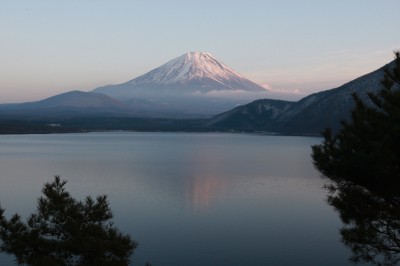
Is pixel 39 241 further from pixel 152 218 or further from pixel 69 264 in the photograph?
pixel 152 218

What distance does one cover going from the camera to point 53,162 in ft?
246

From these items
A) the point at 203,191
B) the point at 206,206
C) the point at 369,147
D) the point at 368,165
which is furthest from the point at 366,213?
the point at 203,191

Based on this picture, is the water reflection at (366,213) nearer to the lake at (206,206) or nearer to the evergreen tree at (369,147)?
the evergreen tree at (369,147)

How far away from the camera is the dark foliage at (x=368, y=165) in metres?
13.4

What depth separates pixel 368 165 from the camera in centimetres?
1332

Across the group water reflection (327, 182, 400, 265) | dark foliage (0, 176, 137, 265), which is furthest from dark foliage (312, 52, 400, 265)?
dark foliage (0, 176, 137, 265)

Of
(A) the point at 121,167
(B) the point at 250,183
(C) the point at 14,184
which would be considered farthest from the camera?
(A) the point at 121,167

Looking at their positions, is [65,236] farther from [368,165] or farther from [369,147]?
[369,147]

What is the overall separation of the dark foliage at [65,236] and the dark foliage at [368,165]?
6.36 meters

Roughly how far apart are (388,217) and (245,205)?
24.4 meters

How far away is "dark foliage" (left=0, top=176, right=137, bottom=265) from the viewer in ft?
44.6

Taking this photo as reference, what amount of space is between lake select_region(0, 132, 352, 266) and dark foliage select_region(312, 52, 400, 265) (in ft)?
22.5

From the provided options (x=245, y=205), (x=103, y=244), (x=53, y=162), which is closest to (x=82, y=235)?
(x=103, y=244)

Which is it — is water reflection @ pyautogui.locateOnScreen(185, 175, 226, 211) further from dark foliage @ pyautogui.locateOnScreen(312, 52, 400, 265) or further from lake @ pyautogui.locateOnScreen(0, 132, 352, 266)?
dark foliage @ pyautogui.locateOnScreen(312, 52, 400, 265)
